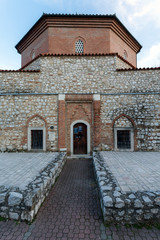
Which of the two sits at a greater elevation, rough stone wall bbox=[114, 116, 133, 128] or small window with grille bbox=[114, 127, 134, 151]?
rough stone wall bbox=[114, 116, 133, 128]

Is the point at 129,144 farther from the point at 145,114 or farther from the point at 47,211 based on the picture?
the point at 47,211

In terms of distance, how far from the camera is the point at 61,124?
8.23 metres

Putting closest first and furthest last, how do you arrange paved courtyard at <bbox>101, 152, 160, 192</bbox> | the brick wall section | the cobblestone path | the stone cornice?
the cobblestone path, paved courtyard at <bbox>101, 152, 160, 192</bbox>, the brick wall section, the stone cornice

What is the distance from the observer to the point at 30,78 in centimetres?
844

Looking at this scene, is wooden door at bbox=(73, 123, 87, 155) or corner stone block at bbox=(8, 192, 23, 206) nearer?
corner stone block at bbox=(8, 192, 23, 206)

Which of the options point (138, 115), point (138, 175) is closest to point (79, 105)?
point (138, 115)

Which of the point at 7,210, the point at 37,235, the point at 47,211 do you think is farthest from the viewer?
the point at 47,211

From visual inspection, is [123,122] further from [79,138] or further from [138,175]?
[138,175]

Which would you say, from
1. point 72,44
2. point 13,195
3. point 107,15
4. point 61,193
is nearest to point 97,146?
point 61,193

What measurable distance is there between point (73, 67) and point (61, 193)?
275 inches

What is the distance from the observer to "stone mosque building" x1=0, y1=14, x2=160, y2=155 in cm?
827

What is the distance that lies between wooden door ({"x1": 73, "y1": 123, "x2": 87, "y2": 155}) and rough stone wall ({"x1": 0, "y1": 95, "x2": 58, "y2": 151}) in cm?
121

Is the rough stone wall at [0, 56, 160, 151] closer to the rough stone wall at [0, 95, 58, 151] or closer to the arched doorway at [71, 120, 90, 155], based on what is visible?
the rough stone wall at [0, 95, 58, 151]

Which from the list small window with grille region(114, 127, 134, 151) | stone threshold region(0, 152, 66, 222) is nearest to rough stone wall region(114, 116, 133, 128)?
small window with grille region(114, 127, 134, 151)
